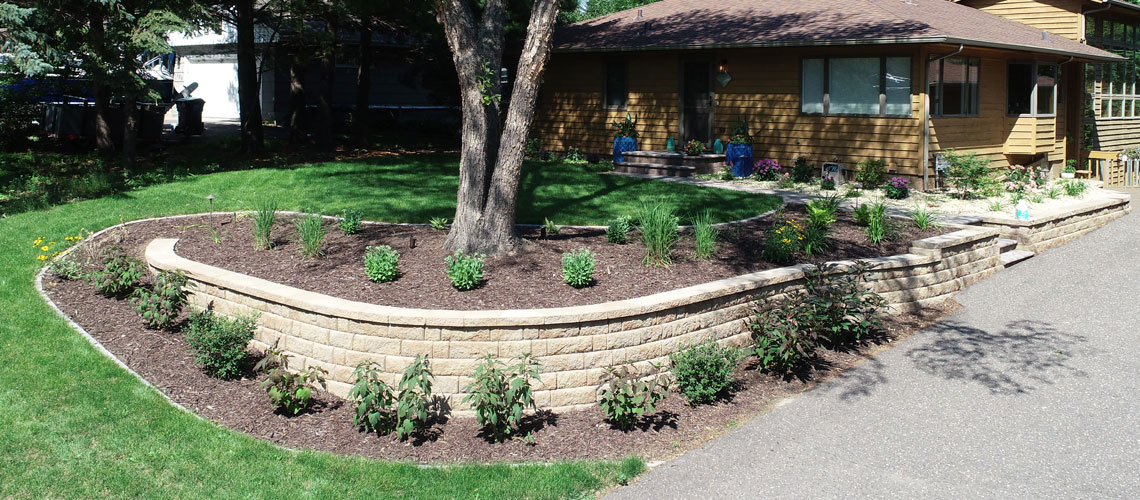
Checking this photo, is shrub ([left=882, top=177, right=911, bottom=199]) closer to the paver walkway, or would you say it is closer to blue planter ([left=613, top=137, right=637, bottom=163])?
the paver walkway

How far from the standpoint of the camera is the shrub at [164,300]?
7195mm

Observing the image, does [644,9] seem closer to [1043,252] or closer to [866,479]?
[1043,252]

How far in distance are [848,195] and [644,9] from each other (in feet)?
30.7

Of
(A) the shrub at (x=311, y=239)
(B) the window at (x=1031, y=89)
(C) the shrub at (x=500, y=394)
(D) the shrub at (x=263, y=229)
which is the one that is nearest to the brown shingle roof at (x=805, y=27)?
(B) the window at (x=1031, y=89)

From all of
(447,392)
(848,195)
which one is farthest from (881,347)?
(848,195)

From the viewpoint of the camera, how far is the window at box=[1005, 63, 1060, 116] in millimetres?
16469

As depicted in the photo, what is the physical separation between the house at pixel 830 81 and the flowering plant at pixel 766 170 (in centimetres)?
57

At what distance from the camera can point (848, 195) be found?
1296 centimetres

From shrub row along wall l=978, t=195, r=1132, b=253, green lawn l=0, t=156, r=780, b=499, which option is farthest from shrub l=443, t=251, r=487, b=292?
shrub row along wall l=978, t=195, r=1132, b=253

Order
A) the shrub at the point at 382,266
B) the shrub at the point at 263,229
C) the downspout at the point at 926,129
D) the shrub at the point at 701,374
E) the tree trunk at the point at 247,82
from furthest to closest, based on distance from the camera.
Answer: the tree trunk at the point at 247,82, the downspout at the point at 926,129, the shrub at the point at 263,229, the shrub at the point at 382,266, the shrub at the point at 701,374

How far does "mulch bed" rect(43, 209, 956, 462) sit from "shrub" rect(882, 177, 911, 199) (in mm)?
3945

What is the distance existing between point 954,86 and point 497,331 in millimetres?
11946

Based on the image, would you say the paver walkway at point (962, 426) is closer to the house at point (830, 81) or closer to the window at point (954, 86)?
the house at point (830, 81)

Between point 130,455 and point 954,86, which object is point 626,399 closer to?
point 130,455
